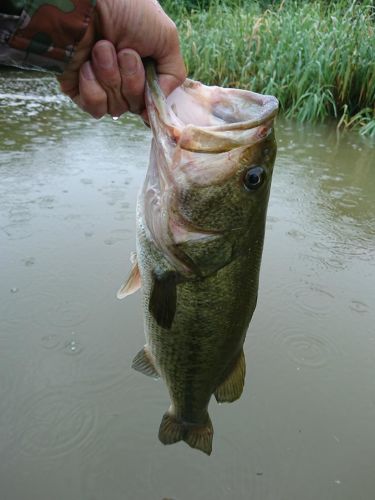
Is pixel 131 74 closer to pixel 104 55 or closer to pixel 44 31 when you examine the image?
pixel 104 55

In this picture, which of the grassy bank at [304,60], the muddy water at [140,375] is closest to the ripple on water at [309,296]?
the muddy water at [140,375]

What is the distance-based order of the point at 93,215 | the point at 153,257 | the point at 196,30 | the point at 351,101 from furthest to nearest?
the point at 196,30, the point at 351,101, the point at 93,215, the point at 153,257

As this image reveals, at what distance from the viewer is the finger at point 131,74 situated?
1.48m

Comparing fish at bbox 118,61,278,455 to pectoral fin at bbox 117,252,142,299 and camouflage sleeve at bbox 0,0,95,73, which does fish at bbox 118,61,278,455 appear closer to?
pectoral fin at bbox 117,252,142,299

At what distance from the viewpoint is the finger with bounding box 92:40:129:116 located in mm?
1483

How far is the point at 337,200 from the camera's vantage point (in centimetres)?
429

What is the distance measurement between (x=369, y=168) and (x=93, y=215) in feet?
9.71

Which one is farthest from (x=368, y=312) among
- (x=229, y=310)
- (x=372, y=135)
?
(x=372, y=135)

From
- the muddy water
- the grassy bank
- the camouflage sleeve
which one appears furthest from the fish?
the grassy bank

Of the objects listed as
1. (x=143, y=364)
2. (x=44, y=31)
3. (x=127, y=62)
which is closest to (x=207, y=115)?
(x=127, y=62)

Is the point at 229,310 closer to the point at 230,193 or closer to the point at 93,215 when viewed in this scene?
the point at 230,193

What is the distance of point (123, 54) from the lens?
1476 mm

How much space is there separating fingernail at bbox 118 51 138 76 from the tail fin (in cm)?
118

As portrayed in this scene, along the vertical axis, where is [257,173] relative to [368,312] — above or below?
above
